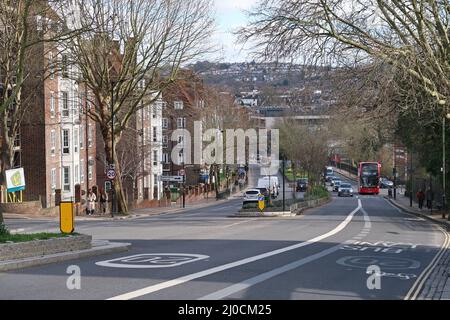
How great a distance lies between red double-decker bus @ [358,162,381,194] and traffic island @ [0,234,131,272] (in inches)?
2651

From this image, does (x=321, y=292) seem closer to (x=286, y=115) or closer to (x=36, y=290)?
(x=36, y=290)

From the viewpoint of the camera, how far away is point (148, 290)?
1223 centimetres

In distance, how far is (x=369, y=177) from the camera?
87125 millimetres

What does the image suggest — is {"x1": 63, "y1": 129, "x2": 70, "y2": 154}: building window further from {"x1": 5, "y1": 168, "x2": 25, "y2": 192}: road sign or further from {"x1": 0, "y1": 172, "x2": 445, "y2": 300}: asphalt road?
{"x1": 0, "y1": 172, "x2": 445, "y2": 300}: asphalt road

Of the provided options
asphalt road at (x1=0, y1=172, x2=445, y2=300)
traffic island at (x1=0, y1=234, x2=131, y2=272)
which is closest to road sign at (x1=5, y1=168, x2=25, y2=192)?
asphalt road at (x1=0, y1=172, x2=445, y2=300)

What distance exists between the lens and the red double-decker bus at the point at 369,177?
8325 centimetres

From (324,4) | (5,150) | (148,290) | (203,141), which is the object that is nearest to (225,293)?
(148,290)

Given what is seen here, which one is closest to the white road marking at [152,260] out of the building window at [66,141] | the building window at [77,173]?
the building window at [66,141]

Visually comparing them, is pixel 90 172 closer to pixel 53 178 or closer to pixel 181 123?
pixel 53 178

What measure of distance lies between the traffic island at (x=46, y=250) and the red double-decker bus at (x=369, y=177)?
67.3 metres

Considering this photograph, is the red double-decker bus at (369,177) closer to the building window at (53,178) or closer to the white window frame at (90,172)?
the white window frame at (90,172)

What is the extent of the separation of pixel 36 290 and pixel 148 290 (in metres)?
1.92

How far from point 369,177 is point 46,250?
243 ft

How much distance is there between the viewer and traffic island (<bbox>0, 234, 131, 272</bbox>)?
1510 cm
